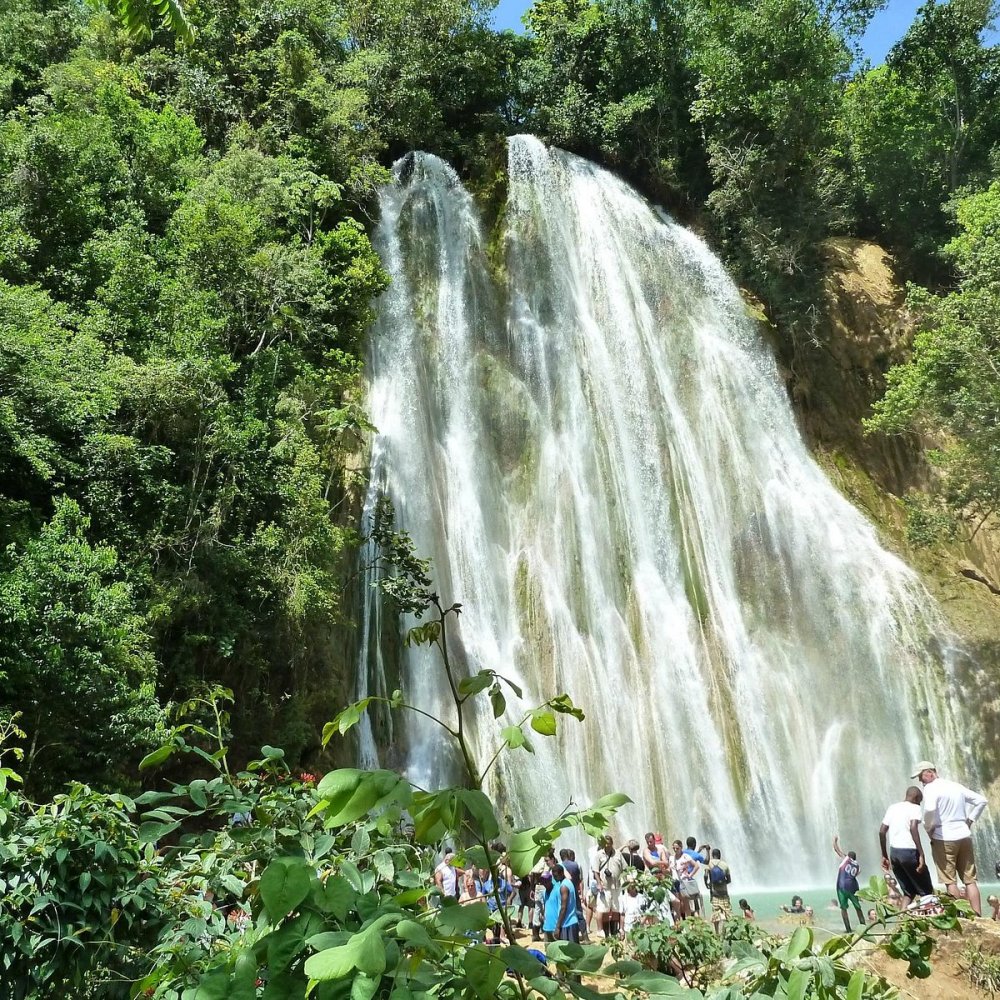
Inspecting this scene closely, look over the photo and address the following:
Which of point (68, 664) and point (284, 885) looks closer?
point (284, 885)

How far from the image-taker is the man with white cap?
293 inches

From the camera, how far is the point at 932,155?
26234 mm

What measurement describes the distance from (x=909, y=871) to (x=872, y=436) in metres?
17.7

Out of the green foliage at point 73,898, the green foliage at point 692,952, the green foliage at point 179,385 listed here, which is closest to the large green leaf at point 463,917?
the green foliage at point 73,898

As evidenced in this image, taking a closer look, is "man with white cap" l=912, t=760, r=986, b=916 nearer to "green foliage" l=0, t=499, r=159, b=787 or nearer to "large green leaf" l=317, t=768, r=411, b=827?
"large green leaf" l=317, t=768, r=411, b=827

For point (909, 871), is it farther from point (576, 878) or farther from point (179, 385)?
point (179, 385)

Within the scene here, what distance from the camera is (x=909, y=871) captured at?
759cm

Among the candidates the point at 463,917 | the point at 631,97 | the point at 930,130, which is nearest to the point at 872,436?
the point at 930,130

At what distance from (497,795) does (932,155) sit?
22.1m

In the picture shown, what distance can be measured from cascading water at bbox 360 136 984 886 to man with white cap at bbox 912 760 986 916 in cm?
764

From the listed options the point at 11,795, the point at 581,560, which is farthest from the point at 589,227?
the point at 11,795

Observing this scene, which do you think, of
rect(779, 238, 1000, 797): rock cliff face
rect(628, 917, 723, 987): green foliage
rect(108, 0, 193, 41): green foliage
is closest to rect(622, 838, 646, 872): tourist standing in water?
rect(628, 917, 723, 987): green foliage

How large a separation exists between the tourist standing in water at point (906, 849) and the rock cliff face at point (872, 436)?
41.3ft

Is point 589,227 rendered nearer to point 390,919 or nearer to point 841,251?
point 841,251
